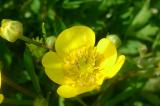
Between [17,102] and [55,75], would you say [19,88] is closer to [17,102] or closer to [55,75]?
[17,102]

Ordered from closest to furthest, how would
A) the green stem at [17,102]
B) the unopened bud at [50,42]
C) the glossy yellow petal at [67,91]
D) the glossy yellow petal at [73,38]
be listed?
1. the glossy yellow petal at [67,91]
2. the unopened bud at [50,42]
3. the glossy yellow petal at [73,38]
4. the green stem at [17,102]

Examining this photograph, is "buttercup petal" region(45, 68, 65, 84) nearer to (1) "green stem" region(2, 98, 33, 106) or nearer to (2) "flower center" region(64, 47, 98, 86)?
(2) "flower center" region(64, 47, 98, 86)

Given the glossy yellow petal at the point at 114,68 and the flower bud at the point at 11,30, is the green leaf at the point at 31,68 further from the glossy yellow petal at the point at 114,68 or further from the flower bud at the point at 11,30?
the glossy yellow petal at the point at 114,68

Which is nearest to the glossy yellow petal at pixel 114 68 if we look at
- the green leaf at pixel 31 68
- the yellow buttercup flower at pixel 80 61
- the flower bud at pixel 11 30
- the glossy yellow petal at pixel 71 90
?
the yellow buttercup flower at pixel 80 61

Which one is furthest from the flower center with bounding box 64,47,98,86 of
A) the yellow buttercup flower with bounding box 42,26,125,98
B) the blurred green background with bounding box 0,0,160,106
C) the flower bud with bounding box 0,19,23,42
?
the flower bud with bounding box 0,19,23,42

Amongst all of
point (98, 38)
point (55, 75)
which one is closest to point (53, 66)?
point (55, 75)

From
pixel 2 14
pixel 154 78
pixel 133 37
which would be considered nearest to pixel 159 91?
pixel 154 78
